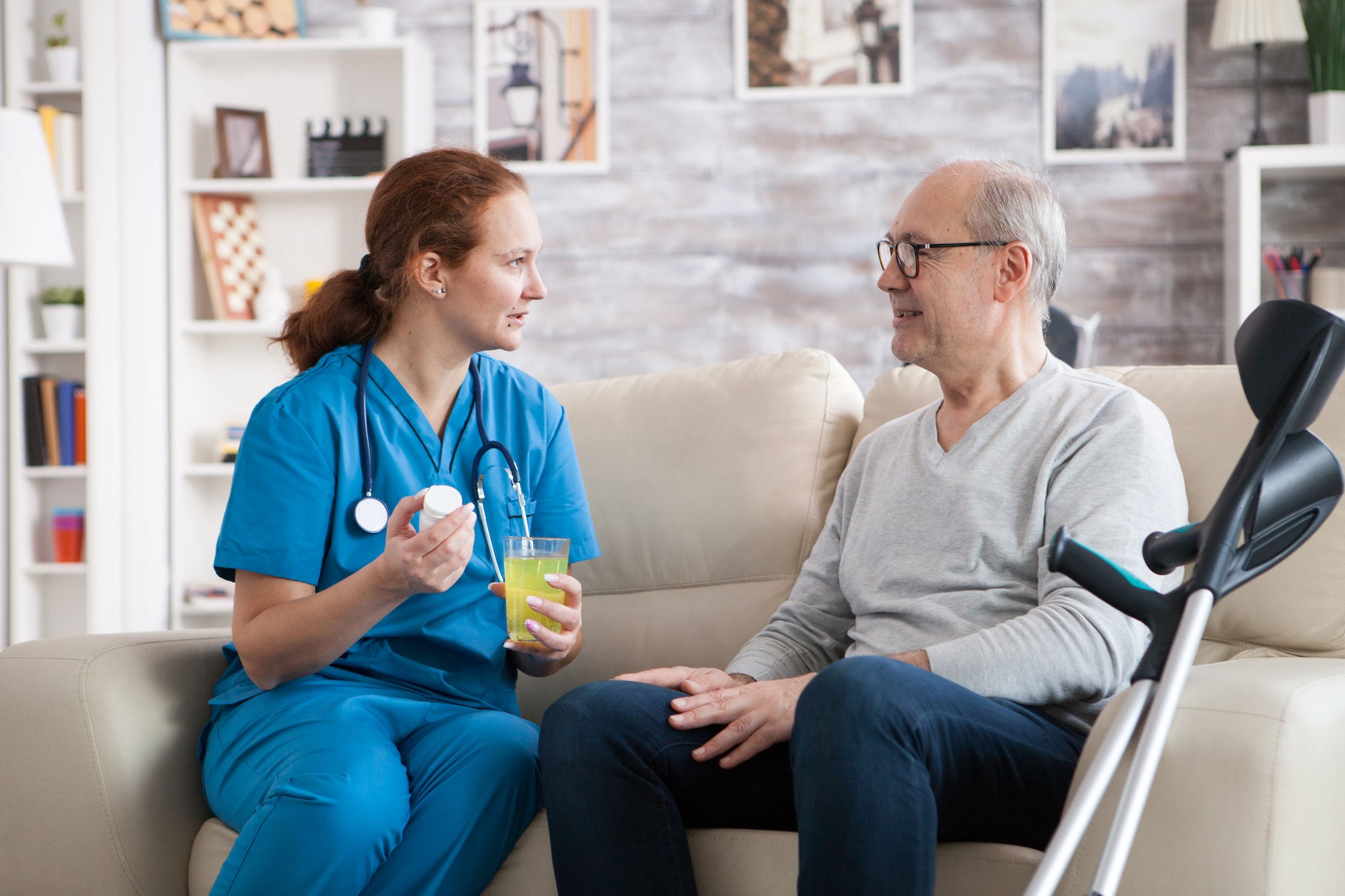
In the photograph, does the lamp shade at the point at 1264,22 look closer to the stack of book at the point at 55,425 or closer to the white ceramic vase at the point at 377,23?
the white ceramic vase at the point at 377,23

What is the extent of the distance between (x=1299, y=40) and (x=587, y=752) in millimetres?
2855

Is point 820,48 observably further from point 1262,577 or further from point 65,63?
point 1262,577

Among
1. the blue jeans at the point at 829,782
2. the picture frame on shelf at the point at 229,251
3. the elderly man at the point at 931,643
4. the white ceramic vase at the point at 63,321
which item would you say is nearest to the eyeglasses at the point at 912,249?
the elderly man at the point at 931,643

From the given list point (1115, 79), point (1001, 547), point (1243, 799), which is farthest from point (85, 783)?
point (1115, 79)

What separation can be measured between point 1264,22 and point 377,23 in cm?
243

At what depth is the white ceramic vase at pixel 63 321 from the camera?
10.6 ft

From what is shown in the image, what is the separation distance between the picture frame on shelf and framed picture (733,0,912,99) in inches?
61.0

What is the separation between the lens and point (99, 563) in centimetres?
323

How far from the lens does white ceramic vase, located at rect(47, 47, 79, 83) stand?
128 inches

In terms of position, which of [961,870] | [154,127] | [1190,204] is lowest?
[961,870]

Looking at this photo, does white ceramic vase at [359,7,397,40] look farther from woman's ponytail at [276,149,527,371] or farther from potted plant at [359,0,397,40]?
woman's ponytail at [276,149,527,371]

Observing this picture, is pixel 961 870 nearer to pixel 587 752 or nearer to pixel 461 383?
pixel 587 752

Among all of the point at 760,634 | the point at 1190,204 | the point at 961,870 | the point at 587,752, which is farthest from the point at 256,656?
the point at 1190,204

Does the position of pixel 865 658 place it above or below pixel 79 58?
below
